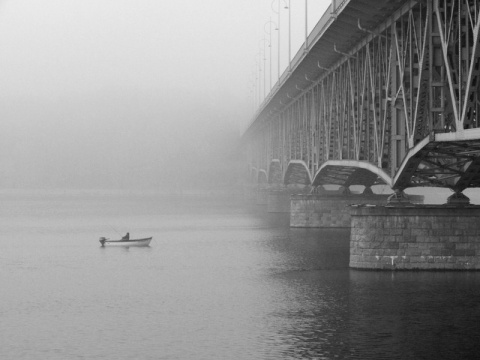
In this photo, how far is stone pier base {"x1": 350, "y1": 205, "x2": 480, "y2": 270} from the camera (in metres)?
51.7

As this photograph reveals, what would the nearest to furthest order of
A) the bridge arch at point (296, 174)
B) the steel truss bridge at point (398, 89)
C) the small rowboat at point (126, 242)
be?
the steel truss bridge at point (398, 89), the small rowboat at point (126, 242), the bridge arch at point (296, 174)

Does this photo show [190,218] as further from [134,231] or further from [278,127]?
[134,231]

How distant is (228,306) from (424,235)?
1323 cm

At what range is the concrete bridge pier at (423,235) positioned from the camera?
5166cm

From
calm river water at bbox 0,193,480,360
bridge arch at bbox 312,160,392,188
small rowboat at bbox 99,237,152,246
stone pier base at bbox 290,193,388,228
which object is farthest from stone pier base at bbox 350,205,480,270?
stone pier base at bbox 290,193,388,228

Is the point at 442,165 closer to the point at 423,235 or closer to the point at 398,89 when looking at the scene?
the point at 423,235

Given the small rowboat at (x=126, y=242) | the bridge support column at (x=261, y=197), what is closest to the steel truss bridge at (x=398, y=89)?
the small rowboat at (x=126, y=242)

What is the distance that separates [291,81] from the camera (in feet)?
304

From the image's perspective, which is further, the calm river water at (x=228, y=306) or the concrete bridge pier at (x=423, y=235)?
the concrete bridge pier at (x=423, y=235)

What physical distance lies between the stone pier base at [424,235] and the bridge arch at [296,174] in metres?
46.3

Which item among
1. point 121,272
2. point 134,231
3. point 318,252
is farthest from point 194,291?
point 134,231

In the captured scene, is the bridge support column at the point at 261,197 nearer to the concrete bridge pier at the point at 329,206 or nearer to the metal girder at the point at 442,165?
the concrete bridge pier at the point at 329,206

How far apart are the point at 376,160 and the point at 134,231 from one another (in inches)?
1919

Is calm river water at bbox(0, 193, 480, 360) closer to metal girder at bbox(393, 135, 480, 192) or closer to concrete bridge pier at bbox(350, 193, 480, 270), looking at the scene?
concrete bridge pier at bbox(350, 193, 480, 270)
